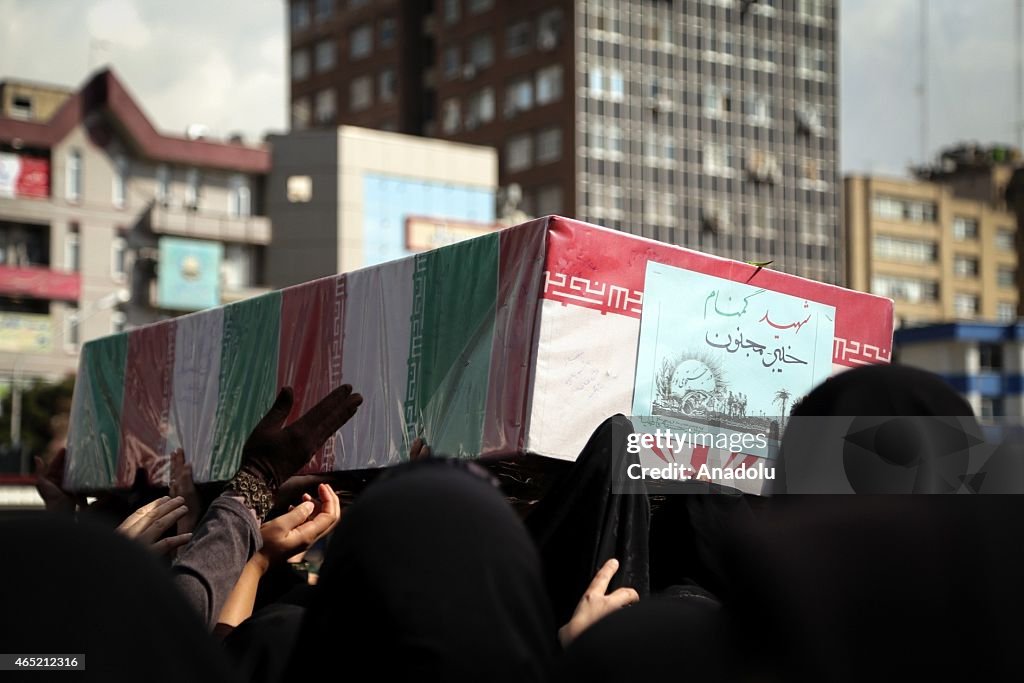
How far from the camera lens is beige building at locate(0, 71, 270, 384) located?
47.2 meters

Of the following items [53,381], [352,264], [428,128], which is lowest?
[53,381]

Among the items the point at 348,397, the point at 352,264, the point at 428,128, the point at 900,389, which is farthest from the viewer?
the point at 428,128

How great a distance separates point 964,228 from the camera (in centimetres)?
8219

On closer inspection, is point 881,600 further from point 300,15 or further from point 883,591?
point 300,15

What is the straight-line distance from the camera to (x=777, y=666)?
188 cm

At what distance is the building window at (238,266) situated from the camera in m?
50.6

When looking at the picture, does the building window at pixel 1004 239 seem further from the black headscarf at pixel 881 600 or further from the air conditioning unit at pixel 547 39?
the black headscarf at pixel 881 600

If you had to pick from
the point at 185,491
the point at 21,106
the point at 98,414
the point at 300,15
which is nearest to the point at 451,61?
the point at 300,15

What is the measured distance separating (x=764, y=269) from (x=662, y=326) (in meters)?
0.57

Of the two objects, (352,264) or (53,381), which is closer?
(53,381)

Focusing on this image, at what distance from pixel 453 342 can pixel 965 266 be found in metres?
80.8

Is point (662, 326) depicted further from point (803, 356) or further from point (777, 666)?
point (777, 666)

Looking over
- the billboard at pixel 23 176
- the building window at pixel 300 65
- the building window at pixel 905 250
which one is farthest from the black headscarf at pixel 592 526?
the building window at pixel 905 250

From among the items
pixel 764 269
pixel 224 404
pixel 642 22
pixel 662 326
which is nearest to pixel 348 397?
pixel 662 326
